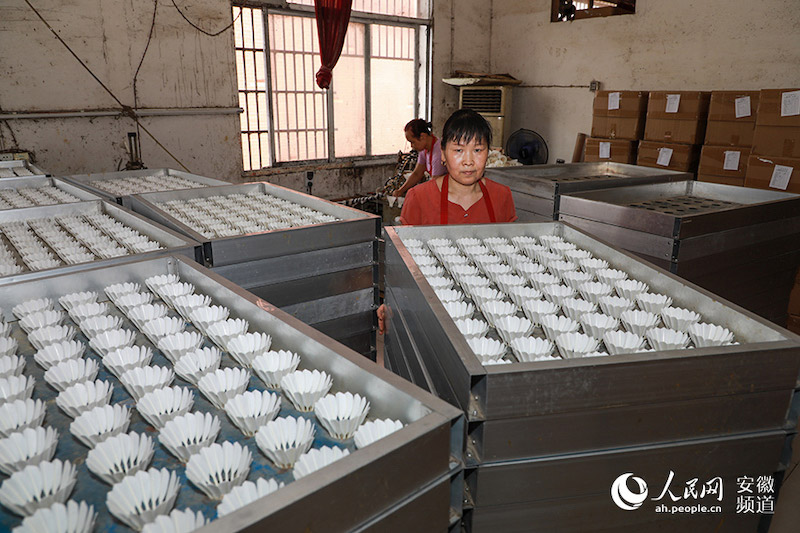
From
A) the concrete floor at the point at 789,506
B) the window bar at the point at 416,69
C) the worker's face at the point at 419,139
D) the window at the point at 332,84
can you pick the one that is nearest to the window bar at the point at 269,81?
the window at the point at 332,84

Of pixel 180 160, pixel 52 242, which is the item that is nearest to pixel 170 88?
pixel 180 160

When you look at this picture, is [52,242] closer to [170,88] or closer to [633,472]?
[633,472]

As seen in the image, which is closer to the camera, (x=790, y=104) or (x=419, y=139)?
(x=790, y=104)

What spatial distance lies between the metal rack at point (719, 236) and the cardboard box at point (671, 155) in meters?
1.97

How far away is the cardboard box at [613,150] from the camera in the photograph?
18.9ft

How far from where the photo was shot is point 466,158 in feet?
6.92

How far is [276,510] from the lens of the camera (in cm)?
64

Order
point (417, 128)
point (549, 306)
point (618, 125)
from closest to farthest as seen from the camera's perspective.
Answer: point (549, 306) < point (417, 128) < point (618, 125)

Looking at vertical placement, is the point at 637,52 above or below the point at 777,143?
above

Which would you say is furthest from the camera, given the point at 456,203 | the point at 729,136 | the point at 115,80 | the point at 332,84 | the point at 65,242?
the point at 332,84

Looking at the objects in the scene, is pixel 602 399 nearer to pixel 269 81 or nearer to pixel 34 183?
pixel 34 183

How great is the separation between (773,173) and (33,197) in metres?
5.30

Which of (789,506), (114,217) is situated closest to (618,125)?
(789,506)

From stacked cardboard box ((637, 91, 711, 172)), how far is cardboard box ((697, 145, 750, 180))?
0.23 m
